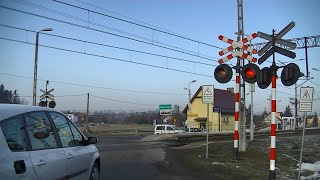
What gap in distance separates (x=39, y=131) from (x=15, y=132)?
66cm

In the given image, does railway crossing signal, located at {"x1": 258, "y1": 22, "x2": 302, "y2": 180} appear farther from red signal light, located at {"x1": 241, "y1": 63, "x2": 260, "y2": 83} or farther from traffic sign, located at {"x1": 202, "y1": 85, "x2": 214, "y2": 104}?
traffic sign, located at {"x1": 202, "y1": 85, "x2": 214, "y2": 104}

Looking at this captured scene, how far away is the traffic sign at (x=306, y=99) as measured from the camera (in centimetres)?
1461

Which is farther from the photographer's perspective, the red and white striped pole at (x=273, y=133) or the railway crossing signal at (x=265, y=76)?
the railway crossing signal at (x=265, y=76)

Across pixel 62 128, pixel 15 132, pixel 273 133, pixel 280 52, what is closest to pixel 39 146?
pixel 15 132

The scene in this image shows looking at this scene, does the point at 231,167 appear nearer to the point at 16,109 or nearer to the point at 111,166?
the point at 111,166

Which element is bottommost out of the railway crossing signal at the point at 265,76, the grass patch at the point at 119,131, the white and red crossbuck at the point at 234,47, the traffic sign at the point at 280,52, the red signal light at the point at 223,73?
the grass patch at the point at 119,131

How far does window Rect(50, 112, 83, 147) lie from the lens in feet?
22.4

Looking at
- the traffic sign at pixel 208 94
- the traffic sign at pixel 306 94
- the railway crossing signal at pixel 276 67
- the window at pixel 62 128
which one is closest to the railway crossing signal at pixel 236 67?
the railway crossing signal at pixel 276 67

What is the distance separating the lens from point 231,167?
49.8ft

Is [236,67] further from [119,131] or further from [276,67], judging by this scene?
[119,131]

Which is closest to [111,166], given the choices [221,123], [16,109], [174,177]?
[174,177]

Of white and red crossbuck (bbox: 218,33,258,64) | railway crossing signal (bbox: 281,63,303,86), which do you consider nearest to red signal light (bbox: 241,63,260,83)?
railway crossing signal (bbox: 281,63,303,86)

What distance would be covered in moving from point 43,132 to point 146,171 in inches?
303

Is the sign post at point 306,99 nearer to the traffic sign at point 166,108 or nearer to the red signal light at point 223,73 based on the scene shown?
the red signal light at point 223,73
